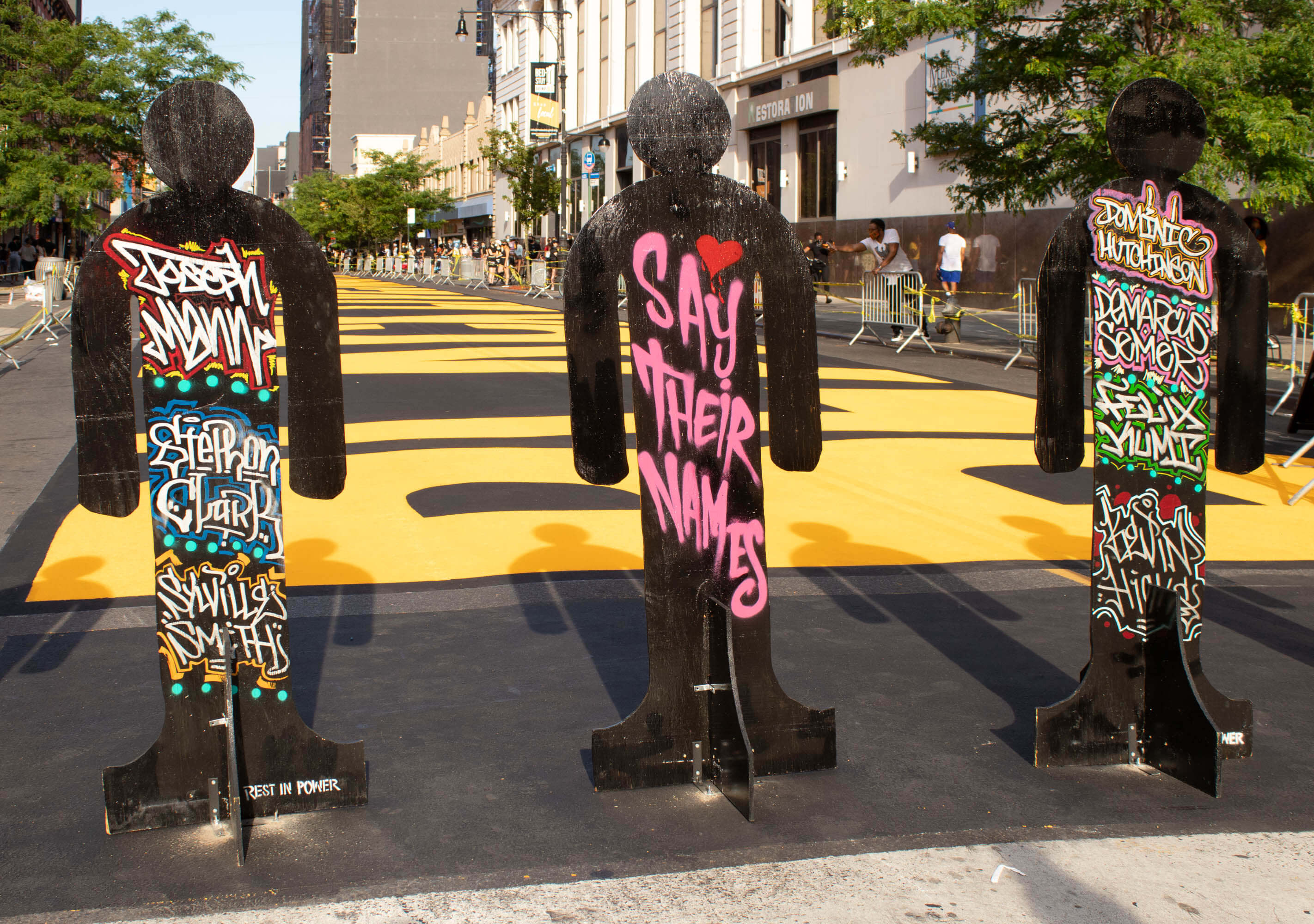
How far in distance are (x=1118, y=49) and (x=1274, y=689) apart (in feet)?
39.7

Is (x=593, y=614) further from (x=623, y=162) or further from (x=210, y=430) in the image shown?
(x=623, y=162)

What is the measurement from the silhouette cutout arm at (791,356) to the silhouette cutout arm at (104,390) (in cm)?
178

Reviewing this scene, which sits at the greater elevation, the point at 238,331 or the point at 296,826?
the point at 238,331

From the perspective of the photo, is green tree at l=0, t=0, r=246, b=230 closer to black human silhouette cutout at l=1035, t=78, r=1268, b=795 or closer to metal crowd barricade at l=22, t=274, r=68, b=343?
metal crowd barricade at l=22, t=274, r=68, b=343

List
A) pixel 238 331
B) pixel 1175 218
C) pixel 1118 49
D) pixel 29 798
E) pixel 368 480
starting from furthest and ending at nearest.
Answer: pixel 1118 49, pixel 368 480, pixel 1175 218, pixel 29 798, pixel 238 331

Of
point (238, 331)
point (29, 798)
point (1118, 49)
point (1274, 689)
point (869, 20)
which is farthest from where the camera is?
point (869, 20)

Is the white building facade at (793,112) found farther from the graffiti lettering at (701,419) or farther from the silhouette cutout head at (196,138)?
the silhouette cutout head at (196,138)

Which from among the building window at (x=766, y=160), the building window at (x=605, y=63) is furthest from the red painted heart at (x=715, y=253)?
the building window at (x=605, y=63)

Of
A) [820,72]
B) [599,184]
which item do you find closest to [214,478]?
[820,72]

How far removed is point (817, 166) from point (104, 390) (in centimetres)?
3698

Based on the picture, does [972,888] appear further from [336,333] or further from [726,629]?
[336,333]

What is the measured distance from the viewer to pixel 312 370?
3.62 metres

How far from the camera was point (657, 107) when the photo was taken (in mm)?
3691

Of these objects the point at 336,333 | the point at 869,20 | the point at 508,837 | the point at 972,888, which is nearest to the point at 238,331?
the point at 336,333
